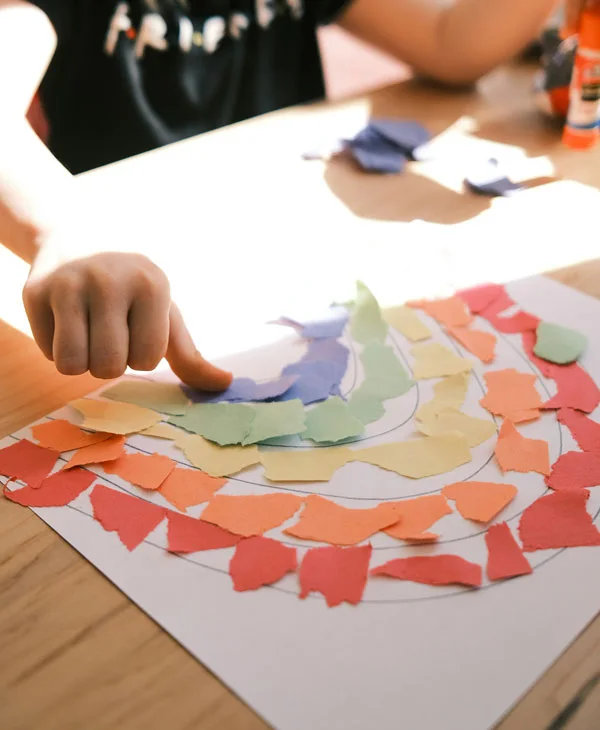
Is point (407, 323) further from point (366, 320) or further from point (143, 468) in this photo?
point (143, 468)

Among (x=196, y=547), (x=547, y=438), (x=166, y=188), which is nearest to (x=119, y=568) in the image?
(x=196, y=547)

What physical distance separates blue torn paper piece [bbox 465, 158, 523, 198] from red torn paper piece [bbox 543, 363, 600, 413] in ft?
1.03

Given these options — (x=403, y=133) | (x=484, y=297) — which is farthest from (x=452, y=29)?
(x=484, y=297)

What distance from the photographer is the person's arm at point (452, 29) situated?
1.01m

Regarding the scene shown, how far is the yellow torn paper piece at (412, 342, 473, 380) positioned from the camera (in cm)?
57

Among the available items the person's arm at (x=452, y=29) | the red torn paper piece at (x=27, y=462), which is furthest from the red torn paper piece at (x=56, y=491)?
the person's arm at (x=452, y=29)

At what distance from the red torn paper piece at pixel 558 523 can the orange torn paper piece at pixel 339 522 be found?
82mm

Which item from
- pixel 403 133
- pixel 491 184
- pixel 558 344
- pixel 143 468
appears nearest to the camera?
pixel 143 468

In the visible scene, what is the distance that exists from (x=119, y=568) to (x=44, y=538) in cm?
6

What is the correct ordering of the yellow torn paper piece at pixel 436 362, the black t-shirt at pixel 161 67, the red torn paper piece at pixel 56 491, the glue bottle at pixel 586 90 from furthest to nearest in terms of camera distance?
1. the black t-shirt at pixel 161 67
2. the glue bottle at pixel 586 90
3. the yellow torn paper piece at pixel 436 362
4. the red torn paper piece at pixel 56 491

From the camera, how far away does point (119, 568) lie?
42 cm

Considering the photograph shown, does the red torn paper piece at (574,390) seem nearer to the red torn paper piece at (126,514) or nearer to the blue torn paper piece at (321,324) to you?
the blue torn paper piece at (321,324)

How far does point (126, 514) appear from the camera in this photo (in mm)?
456

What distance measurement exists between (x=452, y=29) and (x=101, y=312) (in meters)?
0.78
